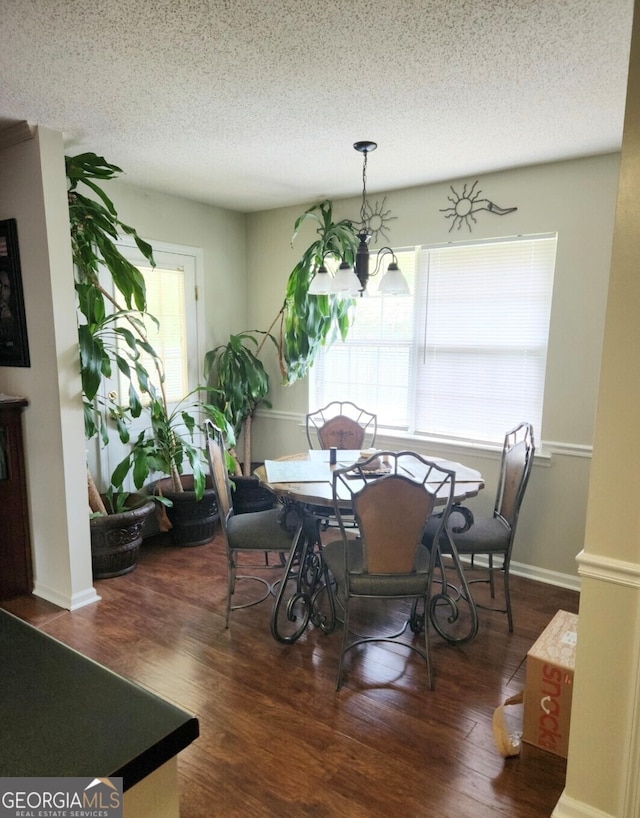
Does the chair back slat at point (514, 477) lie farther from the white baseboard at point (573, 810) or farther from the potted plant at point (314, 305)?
the potted plant at point (314, 305)

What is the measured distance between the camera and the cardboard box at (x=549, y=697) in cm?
192

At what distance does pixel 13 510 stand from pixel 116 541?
60 cm

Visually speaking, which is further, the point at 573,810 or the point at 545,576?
the point at 545,576

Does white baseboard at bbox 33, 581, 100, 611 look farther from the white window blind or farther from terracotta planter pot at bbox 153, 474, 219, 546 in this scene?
the white window blind

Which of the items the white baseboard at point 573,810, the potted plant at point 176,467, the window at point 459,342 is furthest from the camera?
the potted plant at point 176,467

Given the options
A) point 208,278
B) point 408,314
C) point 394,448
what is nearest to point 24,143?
point 208,278

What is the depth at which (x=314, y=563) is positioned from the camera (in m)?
3.12

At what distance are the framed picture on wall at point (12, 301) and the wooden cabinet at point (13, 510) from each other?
0.89 ft

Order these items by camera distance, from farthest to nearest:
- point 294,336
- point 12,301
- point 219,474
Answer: point 294,336 → point 12,301 → point 219,474

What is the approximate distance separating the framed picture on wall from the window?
6.54ft

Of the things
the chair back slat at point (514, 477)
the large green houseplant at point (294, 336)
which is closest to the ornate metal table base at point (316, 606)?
the chair back slat at point (514, 477)

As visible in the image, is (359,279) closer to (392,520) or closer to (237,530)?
(392,520)

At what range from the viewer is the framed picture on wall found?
2832 mm

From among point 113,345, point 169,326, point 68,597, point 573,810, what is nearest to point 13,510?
point 68,597
